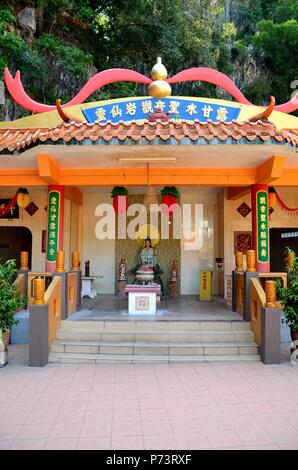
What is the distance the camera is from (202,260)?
1107cm

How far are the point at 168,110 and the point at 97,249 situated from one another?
179 inches

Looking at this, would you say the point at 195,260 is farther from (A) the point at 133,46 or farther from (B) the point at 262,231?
(A) the point at 133,46

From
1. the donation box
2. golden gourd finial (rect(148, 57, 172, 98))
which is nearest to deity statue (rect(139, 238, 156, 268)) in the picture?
the donation box

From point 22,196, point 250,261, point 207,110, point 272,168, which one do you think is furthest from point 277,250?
point 22,196

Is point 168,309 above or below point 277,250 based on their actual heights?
below

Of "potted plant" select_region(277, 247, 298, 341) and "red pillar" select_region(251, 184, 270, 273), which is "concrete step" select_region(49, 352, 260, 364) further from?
"red pillar" select_region(251, 184, 270, 273)

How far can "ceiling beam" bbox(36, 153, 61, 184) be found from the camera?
22.8 ft

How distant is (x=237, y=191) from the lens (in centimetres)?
928

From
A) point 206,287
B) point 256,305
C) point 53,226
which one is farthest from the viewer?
point 206,287

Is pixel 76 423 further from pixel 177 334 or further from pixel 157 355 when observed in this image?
pixel 177 334

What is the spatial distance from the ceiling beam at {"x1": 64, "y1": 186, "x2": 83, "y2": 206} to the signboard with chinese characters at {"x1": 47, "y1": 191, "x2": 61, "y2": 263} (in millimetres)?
1444

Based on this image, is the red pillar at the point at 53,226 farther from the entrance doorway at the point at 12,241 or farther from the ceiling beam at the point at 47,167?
the entrance doorway at the point at 12,241

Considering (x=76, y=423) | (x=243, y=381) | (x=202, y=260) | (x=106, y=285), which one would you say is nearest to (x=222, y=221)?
(x=202, y=260)
